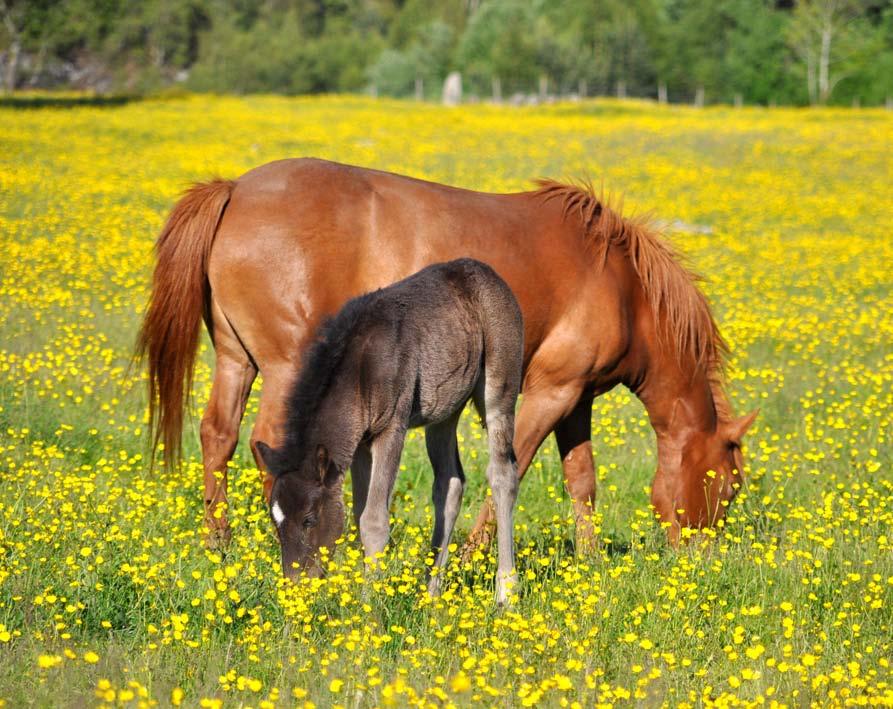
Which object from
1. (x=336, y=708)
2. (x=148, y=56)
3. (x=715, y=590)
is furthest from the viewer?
(x=148, y=56)

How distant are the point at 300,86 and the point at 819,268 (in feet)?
254

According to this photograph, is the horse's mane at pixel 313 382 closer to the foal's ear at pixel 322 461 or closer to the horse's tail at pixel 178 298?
the foal's ear at pixel 322 461

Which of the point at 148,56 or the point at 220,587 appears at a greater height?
the point at 148,56

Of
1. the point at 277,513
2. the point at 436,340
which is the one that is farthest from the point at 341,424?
the point at 436,340

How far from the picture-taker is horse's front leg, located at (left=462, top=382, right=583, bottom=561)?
6.46 meters

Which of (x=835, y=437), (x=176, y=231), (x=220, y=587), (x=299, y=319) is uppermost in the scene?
(x=176, y=231)

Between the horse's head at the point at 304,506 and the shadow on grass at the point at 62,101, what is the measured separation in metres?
39.5

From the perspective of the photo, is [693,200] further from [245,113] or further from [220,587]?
[245,113]

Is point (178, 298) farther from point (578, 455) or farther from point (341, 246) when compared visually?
point (578, 455)

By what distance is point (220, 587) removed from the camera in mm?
4715

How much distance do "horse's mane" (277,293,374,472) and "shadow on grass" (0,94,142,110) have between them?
128 feet

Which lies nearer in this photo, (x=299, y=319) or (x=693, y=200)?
(x=299, y=319)

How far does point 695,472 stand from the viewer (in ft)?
22.7

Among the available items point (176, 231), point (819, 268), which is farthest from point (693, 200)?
point (176, 231)
